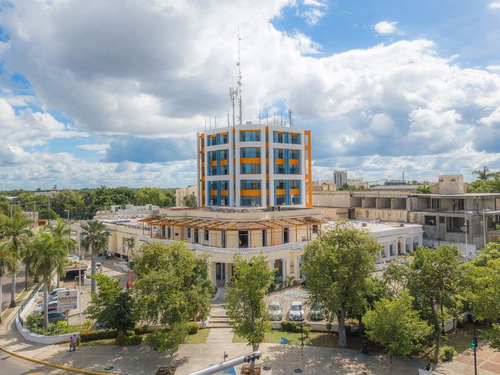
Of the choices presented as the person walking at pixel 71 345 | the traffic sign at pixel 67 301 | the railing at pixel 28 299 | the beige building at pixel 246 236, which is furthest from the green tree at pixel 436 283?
the railing at pixel 28 299

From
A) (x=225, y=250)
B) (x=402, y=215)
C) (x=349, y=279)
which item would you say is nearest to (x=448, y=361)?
(x=349, y=279)

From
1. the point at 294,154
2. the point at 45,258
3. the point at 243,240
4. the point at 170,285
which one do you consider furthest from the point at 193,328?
the point at 294,154

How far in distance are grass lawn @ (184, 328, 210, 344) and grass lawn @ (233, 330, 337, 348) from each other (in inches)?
111

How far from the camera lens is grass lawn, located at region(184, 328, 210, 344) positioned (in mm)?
30031

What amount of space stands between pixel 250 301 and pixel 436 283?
554 inches

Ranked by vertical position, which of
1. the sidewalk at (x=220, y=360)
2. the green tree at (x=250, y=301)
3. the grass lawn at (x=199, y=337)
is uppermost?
the green tree at (x=250, y=301)

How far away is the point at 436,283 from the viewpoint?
25438 mm

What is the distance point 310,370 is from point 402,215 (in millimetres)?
55756

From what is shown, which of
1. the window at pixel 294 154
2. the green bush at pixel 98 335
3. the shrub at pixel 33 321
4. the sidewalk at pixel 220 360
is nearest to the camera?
the sidewalk at pixel 220 360

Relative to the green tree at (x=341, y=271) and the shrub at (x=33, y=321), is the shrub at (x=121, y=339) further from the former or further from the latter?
the green tree at (x=341, y=271)

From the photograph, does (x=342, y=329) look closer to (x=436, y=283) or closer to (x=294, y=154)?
(x=436, y=283)

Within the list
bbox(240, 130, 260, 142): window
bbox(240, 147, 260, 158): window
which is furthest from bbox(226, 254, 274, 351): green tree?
bbox(240, 130, 260, 142): window

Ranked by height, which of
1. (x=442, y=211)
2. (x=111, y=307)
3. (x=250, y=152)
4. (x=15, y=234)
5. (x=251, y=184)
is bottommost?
(x=111, y=307)

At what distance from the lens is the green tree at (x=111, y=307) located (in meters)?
28.3
